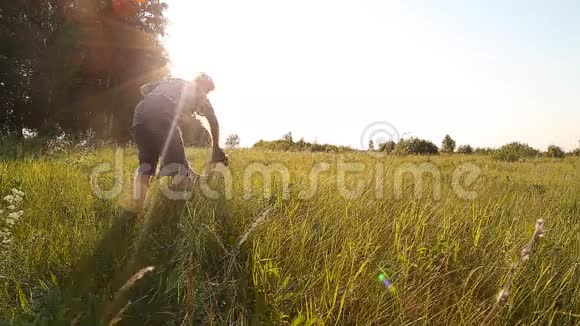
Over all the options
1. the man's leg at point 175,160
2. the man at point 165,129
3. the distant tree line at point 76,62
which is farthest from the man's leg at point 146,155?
the distant tree line at point 76,62

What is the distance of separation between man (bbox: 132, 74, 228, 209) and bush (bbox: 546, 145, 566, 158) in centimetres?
1459

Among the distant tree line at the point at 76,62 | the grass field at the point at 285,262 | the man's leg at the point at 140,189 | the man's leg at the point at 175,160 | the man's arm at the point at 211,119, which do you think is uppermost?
the distant tree line at the point at 76,62

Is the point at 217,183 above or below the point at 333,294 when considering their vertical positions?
above

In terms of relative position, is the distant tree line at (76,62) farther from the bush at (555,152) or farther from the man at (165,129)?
the bush at (555,152)

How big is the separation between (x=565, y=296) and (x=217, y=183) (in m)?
2.74

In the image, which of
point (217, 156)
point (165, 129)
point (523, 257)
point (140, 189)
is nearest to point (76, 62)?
point (165, 129)

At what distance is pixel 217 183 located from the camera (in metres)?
3.74

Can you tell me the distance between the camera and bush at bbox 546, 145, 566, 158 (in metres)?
14.6

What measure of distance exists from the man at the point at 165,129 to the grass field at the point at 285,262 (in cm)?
51

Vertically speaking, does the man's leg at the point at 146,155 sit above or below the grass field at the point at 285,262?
above

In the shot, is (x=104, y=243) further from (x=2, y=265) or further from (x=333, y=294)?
(x=333, y=294)

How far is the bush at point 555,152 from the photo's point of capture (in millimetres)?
14623

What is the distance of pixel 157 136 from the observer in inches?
158

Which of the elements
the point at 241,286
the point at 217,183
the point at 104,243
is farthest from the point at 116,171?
the point at 241,286
